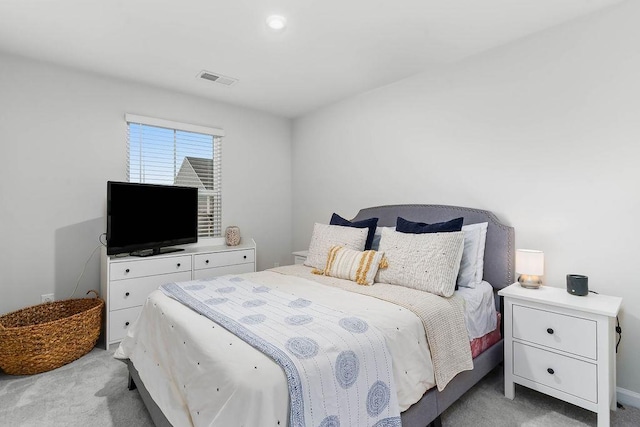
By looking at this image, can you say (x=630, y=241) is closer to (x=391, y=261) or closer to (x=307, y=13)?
(x=391, y=261)

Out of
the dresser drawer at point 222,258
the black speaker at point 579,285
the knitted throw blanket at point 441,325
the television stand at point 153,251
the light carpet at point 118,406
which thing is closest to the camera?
the knitted throw blanket at point 441,325

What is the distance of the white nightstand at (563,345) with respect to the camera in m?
1.71

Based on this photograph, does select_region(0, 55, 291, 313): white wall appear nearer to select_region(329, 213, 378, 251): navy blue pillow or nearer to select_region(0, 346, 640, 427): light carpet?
select_region(0, 346, 640, 427): light carpet

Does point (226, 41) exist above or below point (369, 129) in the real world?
above

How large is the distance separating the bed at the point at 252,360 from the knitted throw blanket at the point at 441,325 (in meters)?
0.03

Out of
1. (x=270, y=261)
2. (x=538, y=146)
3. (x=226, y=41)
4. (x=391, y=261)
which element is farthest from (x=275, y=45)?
(x=270, y=261)

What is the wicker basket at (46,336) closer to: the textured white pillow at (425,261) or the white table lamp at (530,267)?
the textured white pillow at (425,261)

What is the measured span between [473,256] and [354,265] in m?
0.88

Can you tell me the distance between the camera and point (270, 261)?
4395mm

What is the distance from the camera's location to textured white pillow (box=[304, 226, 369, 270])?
2.70m

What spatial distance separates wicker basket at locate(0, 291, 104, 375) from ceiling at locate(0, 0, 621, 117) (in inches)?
85.5

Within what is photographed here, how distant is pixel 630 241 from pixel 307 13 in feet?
8.30

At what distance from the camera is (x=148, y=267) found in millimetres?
2943

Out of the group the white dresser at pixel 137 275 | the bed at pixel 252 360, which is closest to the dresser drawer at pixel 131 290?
the white dresser at pixel 137 275
